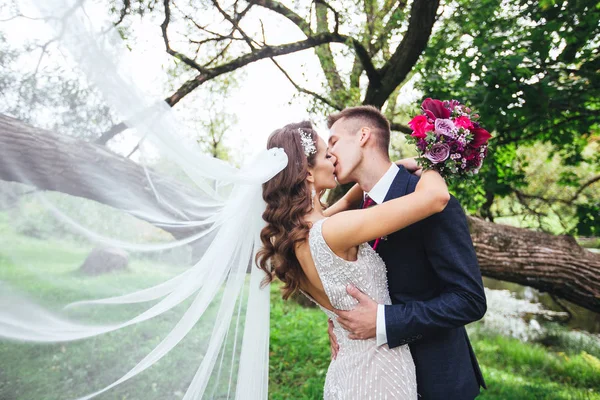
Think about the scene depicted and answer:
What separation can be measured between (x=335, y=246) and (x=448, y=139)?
751mm

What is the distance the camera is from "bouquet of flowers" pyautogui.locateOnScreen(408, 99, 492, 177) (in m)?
2.04

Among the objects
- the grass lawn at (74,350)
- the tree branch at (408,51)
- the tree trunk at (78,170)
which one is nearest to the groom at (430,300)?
the grass lawn at (74,350)

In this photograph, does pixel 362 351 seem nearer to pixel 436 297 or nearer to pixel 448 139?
pixel 436 297

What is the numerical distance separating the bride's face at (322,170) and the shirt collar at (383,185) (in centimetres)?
27

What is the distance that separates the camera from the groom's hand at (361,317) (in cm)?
206

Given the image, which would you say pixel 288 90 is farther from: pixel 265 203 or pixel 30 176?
pixel 30 176

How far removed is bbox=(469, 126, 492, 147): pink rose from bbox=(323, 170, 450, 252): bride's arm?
0.88 ft

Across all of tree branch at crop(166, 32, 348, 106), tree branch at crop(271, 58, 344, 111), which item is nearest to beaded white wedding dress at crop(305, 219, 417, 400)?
tree branch at crop(166, 32, 348, 106)

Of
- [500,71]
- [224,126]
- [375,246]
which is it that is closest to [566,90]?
[500,71]

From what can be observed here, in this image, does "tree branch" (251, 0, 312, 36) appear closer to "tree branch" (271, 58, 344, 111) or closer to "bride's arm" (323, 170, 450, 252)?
"tree branch" (271, 58, 344, 111)

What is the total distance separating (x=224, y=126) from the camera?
42.0ft

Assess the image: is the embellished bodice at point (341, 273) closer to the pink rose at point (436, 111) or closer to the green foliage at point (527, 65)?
the pink rose at point (436, 111)

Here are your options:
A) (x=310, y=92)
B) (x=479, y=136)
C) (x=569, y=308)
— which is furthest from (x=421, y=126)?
(x=569, y=308)

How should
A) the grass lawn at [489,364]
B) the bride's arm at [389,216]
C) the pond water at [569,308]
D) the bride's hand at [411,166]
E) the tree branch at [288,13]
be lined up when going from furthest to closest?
the pond water at [569,308], the tree branch at [288,13], the grass lawn at [489,364], the bride's hand at [411,166], the bride's arm at [389,216]
